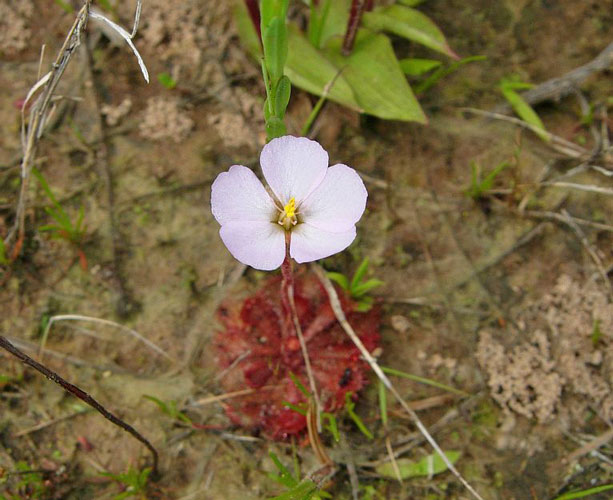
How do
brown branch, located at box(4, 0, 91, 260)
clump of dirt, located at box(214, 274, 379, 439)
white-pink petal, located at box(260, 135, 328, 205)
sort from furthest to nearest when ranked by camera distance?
clump of dirt, located at box(214, 274, 379, 439)
brown branch, located at box(4, 0, 91, 260)
white-pink petal, located at box(260, 135, 328, 205)

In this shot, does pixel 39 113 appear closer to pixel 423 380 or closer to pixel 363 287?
pixel 363 287

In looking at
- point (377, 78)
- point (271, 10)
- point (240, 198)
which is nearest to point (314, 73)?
point (377, 78)

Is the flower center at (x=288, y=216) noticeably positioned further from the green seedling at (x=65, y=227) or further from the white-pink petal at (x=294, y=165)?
the green seedling at (x=65, y=227)

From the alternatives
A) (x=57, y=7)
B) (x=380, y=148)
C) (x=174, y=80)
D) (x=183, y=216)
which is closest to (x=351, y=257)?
(x=380, y=148)

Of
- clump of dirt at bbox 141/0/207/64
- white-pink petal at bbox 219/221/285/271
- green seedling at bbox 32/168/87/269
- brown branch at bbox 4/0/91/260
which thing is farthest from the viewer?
clump of dirt at bbox 141/0/207/64

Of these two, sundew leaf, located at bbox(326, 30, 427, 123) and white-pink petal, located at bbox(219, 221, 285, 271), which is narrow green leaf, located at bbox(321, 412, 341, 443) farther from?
sundew leaf, located at bbox(326, 30, 427, 123)

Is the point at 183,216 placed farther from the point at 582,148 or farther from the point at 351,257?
the point at 582,148

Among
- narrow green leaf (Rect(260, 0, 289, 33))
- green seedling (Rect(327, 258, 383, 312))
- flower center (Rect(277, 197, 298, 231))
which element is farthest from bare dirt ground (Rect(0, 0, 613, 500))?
narrow green leaf (Rect(260, 0, 289, 33))
